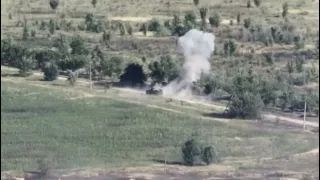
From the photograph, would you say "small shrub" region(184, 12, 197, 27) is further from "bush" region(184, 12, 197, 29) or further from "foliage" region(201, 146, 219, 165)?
"foliage" region(201, 146, 219, 165)

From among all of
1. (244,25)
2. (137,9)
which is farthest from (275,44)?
(137,9)

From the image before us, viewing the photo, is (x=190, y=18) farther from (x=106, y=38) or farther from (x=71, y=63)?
(x=71, y=63)

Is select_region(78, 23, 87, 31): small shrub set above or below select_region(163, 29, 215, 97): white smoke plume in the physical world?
below

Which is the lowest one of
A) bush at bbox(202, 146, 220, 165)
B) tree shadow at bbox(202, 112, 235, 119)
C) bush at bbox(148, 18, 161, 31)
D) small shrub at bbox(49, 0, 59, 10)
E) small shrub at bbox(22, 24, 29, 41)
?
small shrub at bbox(49, 0, 59, 10)

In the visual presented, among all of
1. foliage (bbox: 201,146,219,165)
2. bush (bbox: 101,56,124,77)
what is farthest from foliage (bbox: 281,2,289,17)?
foliage (bbox: 201,146,219,165)

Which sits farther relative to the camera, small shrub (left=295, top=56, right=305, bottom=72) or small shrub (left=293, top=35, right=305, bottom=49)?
small shrub (left=293, top=35, right=305, bottom=49)

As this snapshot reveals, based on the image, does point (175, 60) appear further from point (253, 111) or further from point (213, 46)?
point (253, 111)

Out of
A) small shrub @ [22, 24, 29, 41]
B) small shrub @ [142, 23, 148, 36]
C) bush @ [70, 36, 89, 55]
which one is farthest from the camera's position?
small shrub @ [142, 23, 148, 36]
